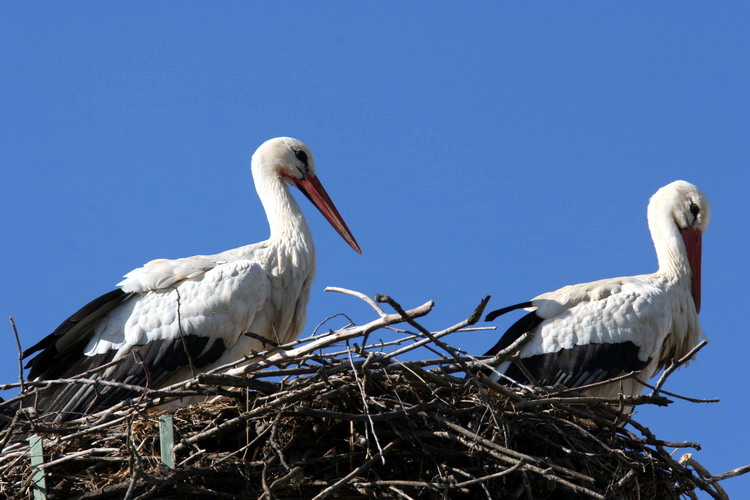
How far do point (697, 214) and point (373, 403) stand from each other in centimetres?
430

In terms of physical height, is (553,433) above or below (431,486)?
above

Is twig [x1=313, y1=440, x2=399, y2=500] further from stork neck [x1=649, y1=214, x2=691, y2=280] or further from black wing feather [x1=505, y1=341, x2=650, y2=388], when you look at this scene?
stork neck [x1=649, y1=214, x2=691, y2=280]

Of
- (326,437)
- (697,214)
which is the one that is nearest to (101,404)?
(326,437)

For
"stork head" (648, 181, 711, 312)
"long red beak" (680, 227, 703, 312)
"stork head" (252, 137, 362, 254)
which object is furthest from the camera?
"stork head" (648, 181, 711, 312)

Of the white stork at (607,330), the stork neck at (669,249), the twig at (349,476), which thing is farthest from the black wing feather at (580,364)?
the twig at (349,476)

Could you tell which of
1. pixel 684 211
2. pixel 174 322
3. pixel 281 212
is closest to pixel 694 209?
pixel 684 211

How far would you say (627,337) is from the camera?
7.48m

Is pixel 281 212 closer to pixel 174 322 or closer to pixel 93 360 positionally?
pixel 174 322

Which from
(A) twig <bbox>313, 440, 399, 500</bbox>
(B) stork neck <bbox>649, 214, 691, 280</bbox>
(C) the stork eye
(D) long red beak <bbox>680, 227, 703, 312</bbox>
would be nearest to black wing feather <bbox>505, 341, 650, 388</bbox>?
(B) stork neck <bbox>649, 214, 691, 280</bbox>

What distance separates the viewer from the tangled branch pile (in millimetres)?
4992

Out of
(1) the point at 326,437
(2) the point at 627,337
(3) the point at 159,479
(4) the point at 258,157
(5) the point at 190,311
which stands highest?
(4) the point at 258,157

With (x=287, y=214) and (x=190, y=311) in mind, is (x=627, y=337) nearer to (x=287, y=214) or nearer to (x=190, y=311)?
(x=287, y=214)

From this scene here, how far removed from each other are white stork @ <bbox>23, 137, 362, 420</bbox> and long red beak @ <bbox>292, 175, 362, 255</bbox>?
2.30ft

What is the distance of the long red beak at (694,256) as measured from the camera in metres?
8.38
